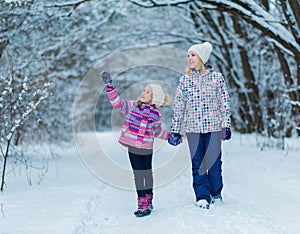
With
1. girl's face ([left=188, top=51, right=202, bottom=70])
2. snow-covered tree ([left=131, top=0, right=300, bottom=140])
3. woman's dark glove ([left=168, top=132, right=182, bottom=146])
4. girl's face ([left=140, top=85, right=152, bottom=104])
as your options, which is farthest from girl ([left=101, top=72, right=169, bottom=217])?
snow-covered tree ([left=131, top=0, right=300, bottom=140])

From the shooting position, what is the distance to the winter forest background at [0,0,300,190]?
7.68 m

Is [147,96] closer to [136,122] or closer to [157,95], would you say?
[157,95]

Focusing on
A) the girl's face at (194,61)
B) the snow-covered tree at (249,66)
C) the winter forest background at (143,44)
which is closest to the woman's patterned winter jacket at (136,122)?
the girl's face at (194,61)

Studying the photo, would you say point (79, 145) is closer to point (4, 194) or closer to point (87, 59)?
point (87, 59)

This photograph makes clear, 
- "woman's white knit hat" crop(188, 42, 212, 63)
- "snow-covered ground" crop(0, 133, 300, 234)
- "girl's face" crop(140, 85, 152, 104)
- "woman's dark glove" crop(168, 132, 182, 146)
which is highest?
"woman's white knit hat" crop(188, 42, 212, 63)

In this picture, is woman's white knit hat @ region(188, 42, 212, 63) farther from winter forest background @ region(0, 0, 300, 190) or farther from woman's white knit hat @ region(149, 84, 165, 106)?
winter forest background @ region(0, 0, 300, 190)

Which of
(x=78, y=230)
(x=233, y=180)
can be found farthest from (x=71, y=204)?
(x=233, y=180)

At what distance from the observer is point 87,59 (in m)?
14.3

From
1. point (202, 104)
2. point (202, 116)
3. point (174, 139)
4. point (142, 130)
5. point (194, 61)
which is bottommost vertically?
point (174, 139)

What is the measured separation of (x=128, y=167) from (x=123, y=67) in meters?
12.1

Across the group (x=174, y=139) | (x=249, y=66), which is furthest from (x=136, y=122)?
(x=249, y=66)

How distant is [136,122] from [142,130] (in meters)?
0.11

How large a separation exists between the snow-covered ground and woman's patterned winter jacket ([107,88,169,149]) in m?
0.77

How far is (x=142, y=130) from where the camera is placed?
4648 millimetres
